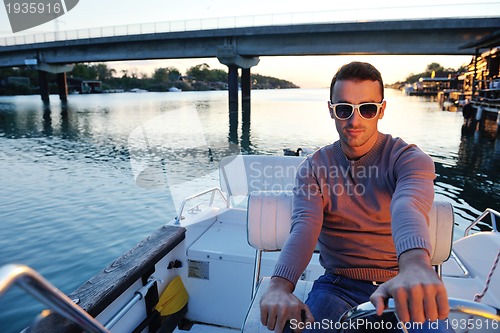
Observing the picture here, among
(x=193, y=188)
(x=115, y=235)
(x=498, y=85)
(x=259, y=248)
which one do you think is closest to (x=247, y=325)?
(x=259, y=248)

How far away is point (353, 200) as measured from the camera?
2.22 meters

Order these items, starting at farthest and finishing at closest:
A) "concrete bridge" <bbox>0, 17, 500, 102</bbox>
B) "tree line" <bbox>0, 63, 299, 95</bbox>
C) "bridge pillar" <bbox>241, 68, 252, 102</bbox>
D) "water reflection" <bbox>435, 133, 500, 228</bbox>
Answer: "tree line" <bbox>0, 63, 299, 95</bbox> → "bridge pillar" <bbox>241, 68, 252, 102</bbox> → "concrete bridge" <bbox>0, 17, 500, 102</bbox> → "water reflection" <bbox>435, 133, 500, 228</bbox>

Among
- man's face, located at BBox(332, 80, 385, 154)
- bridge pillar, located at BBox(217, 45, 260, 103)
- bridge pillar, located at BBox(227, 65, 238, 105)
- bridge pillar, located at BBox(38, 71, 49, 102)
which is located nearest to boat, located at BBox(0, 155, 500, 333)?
man's face, located at BBox(332, 80, 385, 154)

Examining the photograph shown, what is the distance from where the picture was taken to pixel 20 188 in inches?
432

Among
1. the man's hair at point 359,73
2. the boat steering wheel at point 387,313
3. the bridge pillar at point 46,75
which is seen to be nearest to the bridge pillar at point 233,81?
the bridge pillar at point 46,75

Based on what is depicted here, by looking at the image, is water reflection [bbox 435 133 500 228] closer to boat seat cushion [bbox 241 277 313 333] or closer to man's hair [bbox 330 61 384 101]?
boat seat cushion [bbox 241 277 313 333]

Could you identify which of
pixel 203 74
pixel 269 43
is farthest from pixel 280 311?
pixel 203 74

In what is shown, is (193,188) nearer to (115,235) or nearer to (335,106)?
(115,235)

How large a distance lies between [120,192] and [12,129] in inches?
766

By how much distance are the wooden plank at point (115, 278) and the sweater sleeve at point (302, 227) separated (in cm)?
133

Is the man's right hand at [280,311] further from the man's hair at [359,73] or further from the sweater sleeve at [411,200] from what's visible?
the man's hair at [359,73]

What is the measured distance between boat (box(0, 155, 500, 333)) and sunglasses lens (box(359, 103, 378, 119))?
96cm

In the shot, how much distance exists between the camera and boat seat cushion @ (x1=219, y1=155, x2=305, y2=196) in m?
5.31

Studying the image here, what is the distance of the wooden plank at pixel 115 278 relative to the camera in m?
2.15
